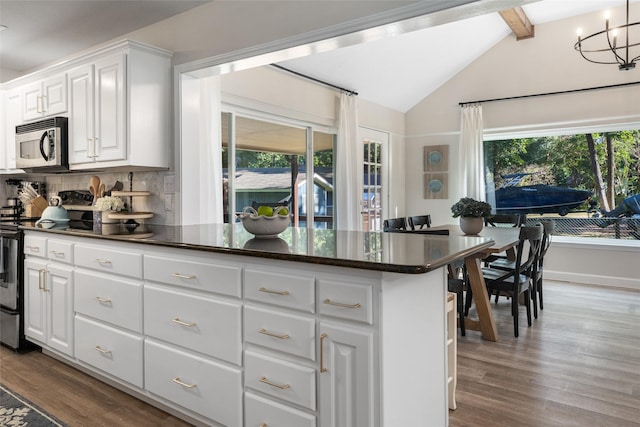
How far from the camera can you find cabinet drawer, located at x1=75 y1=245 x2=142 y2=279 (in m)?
2.34

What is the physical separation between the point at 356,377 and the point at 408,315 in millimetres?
314

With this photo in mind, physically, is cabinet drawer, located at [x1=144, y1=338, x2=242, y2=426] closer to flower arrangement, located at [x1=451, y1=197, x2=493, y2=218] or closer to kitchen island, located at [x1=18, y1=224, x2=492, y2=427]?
kitchen island, located at [x1=18, y1=224, x2=492, y2=427]

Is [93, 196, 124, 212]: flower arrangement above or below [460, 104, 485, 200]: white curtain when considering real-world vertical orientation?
below

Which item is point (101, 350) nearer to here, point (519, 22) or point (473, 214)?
point (473, 214)

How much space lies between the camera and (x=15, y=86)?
12.5 ft

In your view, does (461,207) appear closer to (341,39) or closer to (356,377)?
(341,39)

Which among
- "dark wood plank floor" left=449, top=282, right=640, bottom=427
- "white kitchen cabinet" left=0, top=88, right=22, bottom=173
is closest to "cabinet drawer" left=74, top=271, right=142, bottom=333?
"dark wood plank floor" left=449, top=282, right=640, bottom=427

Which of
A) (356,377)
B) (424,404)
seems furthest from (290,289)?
(424,404)

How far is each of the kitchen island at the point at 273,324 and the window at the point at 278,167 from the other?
1.67 m

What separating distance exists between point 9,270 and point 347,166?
11.3 ft

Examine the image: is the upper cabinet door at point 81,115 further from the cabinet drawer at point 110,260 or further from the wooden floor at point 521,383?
the wooden floor at point 521,383

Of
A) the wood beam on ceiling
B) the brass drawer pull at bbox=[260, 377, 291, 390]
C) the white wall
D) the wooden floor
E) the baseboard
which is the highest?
the wood beam on ceiling

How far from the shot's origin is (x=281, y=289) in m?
1.74

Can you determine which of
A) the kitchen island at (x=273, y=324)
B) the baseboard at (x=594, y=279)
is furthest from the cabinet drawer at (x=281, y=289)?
the baseboard at (x=594, y=279)
